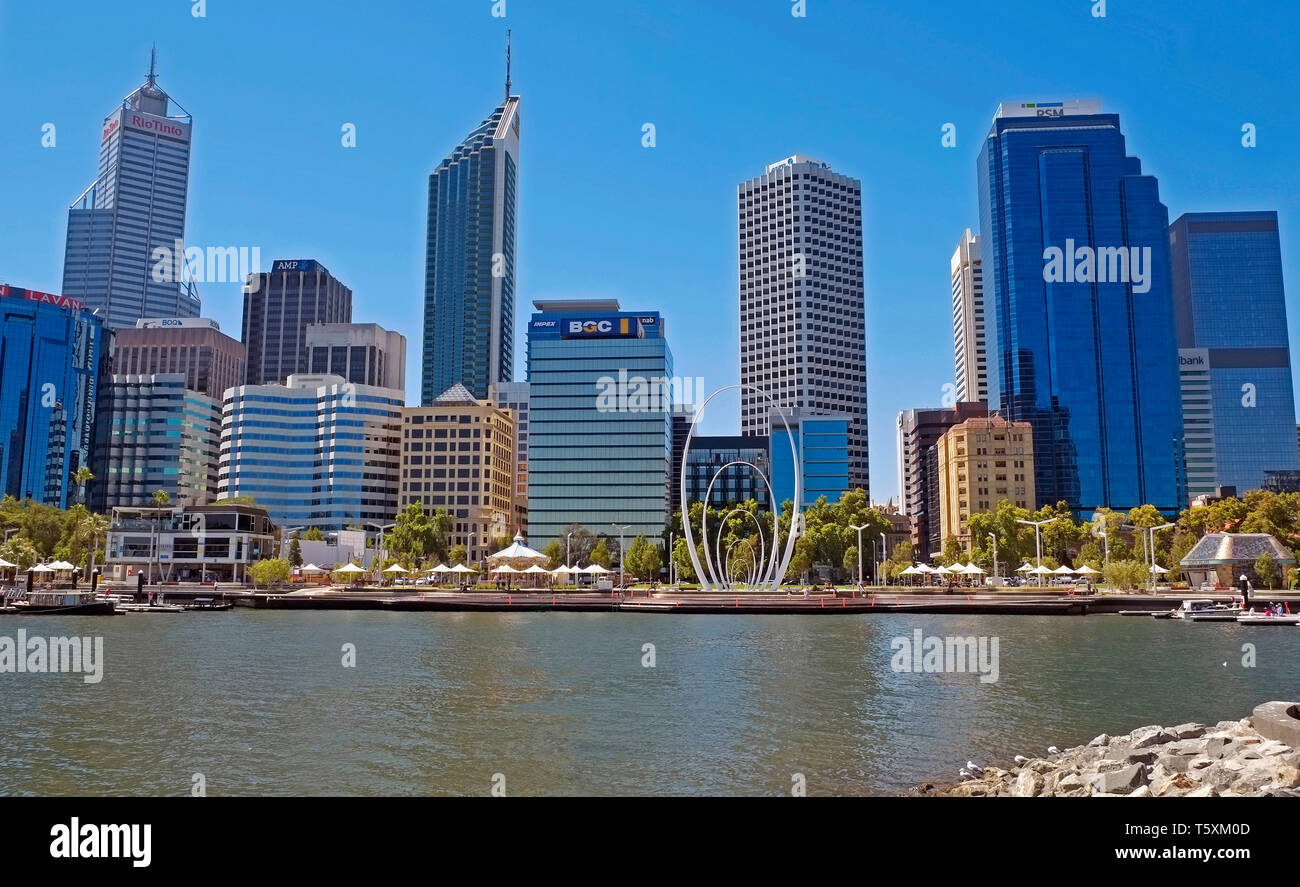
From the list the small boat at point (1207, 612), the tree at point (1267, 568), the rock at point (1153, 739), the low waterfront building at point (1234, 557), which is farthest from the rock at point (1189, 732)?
the low waterfront building at point (1234, 557)

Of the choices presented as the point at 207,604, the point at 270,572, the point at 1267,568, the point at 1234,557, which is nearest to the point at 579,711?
the point at 207,604

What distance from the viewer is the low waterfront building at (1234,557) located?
363 feet

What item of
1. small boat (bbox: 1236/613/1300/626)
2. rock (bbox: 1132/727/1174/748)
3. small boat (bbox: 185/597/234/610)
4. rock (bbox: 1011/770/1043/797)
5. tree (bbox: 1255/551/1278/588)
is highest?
tree (bbox: 1255/551/1278/588)

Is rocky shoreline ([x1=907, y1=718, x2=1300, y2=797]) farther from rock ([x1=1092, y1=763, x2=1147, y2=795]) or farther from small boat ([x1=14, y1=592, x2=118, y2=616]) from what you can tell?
small boat ([x1=14, y1=592, x2=118, y2=616])

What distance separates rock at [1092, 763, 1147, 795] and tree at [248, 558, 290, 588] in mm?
132258

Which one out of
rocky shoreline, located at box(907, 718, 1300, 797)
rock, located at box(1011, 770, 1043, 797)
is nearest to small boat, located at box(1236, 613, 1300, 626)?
rocky shoreline, located at box(907, 718, 1300, 797)

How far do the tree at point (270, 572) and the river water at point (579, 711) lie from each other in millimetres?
71045

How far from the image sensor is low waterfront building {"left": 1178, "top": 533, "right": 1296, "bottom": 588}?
363 feet

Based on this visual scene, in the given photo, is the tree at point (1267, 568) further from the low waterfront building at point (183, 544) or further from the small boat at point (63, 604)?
the low waterfront building at point (183, 544)

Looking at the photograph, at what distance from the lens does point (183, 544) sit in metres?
158

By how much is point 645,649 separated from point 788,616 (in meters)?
41.2

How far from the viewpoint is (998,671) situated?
4684 centimetres

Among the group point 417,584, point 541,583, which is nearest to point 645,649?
point 417,584
